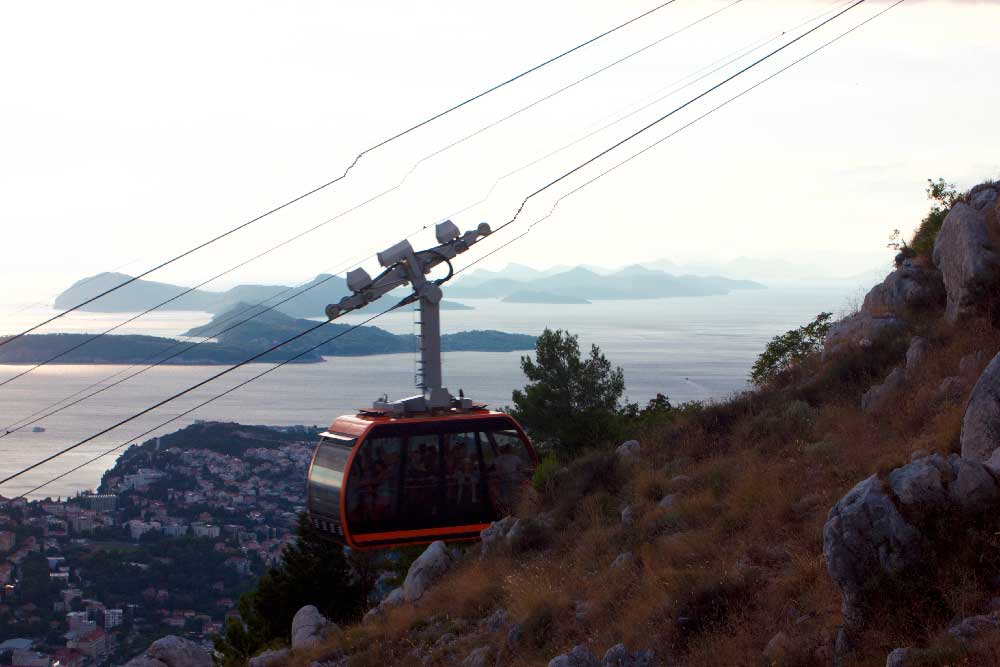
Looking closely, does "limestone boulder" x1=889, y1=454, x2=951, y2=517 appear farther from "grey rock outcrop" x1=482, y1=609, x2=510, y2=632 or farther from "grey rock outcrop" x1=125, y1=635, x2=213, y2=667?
"grey rock outcrop" x1=125, y1=635, x2=213, y2=667

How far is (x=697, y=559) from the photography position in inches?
340

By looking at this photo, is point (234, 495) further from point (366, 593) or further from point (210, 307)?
point (210, 307)

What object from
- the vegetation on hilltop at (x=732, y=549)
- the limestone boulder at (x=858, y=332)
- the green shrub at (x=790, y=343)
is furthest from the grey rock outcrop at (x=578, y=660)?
the green shrub at (x=790, y=343)

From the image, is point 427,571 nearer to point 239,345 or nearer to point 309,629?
point 309,629

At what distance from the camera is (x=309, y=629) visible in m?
13.5

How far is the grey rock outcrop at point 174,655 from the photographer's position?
1524 centimetres

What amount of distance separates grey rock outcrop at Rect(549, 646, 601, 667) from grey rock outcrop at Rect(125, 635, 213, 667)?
983 cm

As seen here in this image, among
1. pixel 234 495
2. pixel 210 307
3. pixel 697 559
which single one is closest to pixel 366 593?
pixel 697 559

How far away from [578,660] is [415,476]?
5778 mm

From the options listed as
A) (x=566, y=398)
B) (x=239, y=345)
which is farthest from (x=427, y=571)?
(x=239, y=345)

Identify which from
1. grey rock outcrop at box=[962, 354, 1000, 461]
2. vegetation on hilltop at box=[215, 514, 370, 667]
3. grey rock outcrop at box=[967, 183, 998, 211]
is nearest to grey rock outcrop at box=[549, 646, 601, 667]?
grey rock outcrop at box=[962, 354, 1000, 461]

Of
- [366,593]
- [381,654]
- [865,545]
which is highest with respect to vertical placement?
[865,545]

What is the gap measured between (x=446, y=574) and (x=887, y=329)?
6.72 m

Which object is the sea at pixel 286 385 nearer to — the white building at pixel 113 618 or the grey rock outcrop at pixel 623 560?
the white building at pixel 113 618
